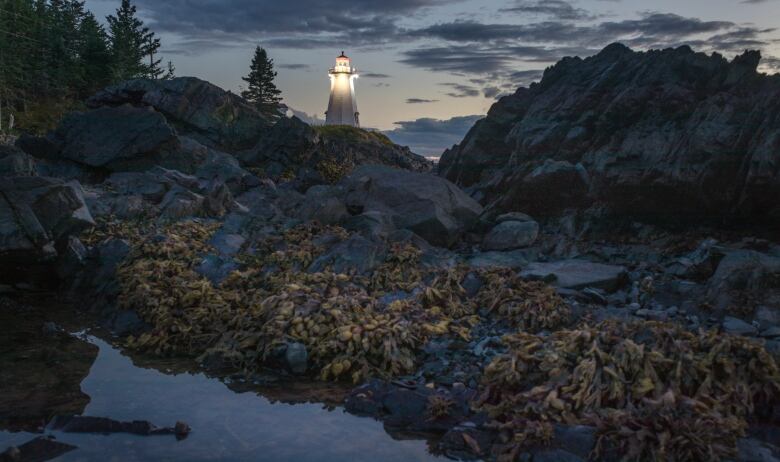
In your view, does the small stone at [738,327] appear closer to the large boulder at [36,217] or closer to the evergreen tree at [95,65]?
the large boulder at [36,217]

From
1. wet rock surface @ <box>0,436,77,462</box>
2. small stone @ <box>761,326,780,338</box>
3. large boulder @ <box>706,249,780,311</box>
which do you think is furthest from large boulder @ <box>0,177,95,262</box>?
small stone @ <box>761,326,780,338</box>

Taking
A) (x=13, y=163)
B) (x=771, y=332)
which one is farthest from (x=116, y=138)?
(x=771, y=332)

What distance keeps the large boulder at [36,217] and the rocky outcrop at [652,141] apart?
46.9ft

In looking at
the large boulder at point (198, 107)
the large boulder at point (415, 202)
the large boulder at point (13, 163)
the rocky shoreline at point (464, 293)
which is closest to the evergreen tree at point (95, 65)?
the large boulder at point (198, 107)

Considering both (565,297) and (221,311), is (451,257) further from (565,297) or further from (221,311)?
(221,311)

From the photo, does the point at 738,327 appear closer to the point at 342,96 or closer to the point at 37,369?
the point at 37,369

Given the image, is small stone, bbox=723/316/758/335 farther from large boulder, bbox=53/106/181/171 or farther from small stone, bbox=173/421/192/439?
large boulder, bbox=53/106/181/171

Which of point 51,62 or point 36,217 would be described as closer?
point 36,217

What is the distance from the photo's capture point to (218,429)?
8.91 metres

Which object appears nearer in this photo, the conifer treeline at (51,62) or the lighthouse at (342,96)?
the conifer treeline at (51,62)

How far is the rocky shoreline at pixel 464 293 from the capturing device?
8.78m

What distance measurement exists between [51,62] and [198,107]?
4309cm

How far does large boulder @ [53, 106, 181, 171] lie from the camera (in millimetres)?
32344

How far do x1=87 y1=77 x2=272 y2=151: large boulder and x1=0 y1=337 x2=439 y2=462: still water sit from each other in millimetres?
37241
